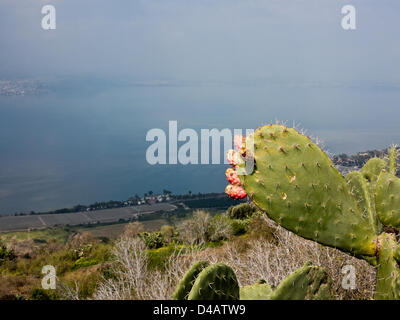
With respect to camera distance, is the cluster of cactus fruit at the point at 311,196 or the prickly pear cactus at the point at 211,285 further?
the cluster of cactus fruit at the point at 311,196

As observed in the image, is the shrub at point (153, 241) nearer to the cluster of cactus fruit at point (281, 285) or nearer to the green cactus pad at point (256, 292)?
the green cactus pad at point (256, 292)

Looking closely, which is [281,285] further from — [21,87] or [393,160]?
[21,87]

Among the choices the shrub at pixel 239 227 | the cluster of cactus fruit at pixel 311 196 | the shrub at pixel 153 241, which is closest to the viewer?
the cluster of cactus fruit at pixel 311 196

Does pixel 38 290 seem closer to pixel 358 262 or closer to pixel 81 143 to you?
pixel 358 262

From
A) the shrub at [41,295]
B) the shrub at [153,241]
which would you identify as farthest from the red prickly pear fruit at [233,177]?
the shrub at [153,241]

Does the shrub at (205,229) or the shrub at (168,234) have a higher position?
the shrub at (205,229)

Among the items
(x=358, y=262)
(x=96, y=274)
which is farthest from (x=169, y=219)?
(x=358, y=262)
